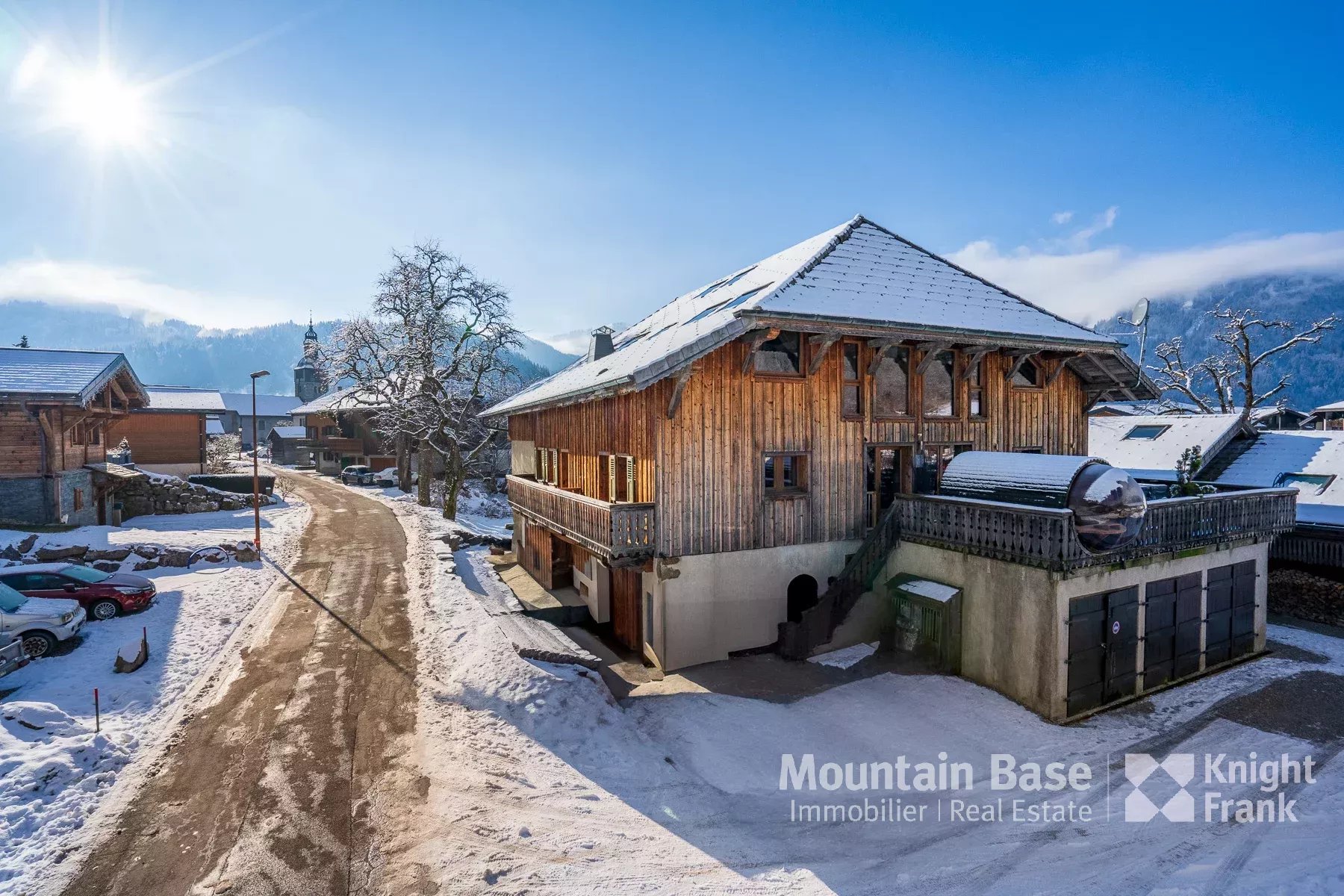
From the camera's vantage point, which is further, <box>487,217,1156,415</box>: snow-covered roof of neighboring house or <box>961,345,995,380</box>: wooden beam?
<box>961,345,995,380</box>: wooden beam

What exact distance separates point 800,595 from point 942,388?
6938 millimetres

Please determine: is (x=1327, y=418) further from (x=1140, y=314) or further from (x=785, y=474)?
(x=785, y=474)

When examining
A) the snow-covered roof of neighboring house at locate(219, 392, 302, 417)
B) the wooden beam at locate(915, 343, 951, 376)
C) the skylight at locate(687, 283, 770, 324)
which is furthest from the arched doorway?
the snow-covered roof of neighboring house at locate(219, 392, 302, 417)

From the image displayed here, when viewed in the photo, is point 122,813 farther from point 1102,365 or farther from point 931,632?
point 1102,365

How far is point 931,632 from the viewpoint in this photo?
13.9 meters

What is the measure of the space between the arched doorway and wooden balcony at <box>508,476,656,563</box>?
424cm

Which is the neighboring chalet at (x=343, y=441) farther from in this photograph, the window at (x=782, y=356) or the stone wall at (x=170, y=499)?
the window at (x=782, y=356)

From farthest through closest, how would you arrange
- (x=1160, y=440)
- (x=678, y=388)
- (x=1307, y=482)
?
(x=1160, y=440)
(x=1307, y=482)
(x=678, y=388)

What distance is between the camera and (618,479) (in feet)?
54.1

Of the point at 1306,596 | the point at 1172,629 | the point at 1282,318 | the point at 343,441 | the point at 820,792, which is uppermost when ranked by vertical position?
the point at 1282,318

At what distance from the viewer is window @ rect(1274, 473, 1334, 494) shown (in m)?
20.4

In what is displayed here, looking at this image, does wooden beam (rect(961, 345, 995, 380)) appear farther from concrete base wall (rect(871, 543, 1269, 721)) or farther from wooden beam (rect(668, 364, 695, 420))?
wooden beam (rect(668, 364, 695, 420))

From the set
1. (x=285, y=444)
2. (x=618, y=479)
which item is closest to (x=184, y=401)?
(x=285, y=444)

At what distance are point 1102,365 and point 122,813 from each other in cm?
2319
